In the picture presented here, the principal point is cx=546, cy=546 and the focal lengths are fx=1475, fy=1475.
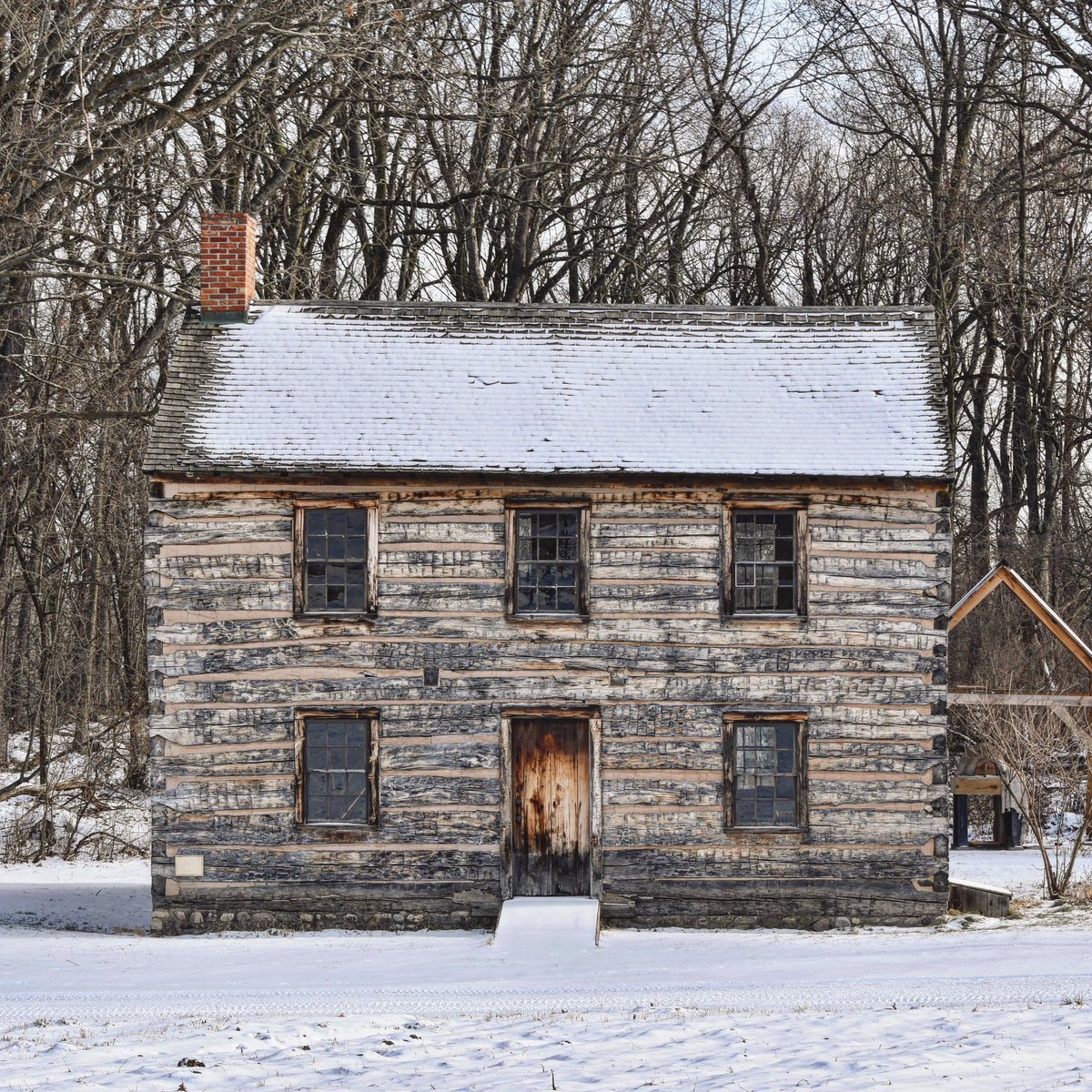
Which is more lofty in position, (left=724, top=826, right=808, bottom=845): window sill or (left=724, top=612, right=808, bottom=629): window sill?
(left=724, top=612, right=808, bottom=629): window sill

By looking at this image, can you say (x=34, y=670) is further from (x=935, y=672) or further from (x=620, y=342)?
(x=935, y=672)

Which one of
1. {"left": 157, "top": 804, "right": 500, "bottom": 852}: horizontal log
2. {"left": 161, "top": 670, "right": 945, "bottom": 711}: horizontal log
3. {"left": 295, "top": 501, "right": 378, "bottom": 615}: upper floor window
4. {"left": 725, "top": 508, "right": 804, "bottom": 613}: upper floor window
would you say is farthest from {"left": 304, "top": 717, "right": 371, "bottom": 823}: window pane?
{"left": 725, "top": 508, "right": 804, "bottom": 613}: upper floor window

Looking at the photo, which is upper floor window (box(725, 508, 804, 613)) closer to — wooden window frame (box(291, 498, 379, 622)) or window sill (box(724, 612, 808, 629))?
window sill (box(724, 612, 808, 629))

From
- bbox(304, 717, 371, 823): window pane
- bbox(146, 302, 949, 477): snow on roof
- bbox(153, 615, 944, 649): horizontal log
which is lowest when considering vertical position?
bbox(304, 717, 371, 823): window pane

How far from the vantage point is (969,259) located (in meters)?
32.3

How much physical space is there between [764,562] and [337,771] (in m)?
5.56

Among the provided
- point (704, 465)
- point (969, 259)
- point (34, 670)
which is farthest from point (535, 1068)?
point (969, 259)

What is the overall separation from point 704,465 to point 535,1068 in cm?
830

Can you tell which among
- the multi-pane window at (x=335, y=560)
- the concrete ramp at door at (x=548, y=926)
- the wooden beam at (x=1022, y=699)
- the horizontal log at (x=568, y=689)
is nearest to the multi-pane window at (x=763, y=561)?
the horizontal log at (x=568, y=689)

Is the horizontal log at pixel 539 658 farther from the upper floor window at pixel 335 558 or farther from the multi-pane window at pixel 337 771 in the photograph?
the multi-pane window at pixel 337 771

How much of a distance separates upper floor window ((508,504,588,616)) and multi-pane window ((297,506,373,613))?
5.63 ft

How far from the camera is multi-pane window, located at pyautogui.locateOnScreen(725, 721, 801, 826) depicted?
56.3ft

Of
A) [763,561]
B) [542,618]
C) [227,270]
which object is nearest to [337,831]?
[542,618]

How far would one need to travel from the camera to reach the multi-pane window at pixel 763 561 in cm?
1736
